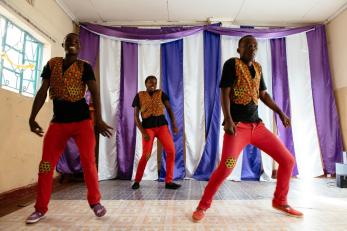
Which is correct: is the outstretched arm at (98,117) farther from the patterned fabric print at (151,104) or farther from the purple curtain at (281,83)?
the purple curtain at (281,83)

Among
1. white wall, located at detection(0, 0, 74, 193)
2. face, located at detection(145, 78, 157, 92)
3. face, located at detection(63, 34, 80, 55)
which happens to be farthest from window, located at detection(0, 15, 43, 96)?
face, located at detection(145, 78, 157, 92)

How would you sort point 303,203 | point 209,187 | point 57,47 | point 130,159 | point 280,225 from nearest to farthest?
point 280,225 < point 209,187 < point 303,203 < point 57,47 < point 130,159

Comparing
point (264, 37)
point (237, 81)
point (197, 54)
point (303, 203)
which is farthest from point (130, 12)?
point (303, 203)

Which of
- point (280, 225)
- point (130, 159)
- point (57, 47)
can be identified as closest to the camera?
point (280, 225)

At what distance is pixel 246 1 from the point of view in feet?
13.8

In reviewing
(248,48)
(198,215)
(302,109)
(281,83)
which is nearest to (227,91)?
(248,48)

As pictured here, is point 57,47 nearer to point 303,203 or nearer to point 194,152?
point 194,152

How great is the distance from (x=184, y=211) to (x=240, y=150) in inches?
28.0

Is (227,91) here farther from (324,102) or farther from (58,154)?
(324,102)

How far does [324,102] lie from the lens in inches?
182

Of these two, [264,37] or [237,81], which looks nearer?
[237,81]

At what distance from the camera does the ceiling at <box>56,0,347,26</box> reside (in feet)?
13.9

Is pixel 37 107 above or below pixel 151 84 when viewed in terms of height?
below

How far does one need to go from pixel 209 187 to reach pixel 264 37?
133 inches
